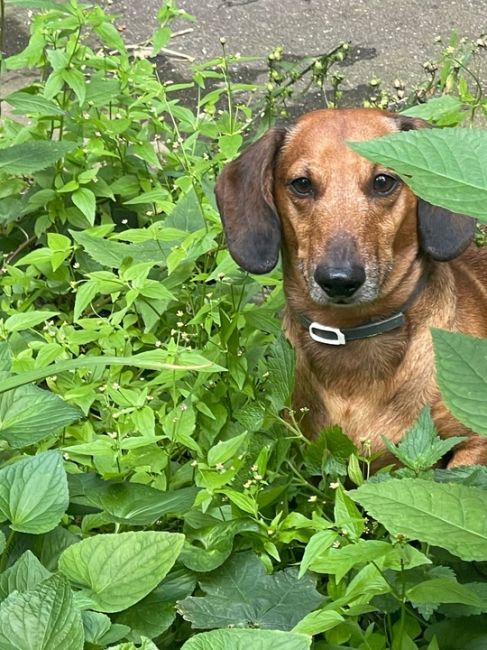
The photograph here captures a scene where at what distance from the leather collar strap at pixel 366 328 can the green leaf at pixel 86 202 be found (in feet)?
2.84

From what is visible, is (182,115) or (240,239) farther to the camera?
(182,115)

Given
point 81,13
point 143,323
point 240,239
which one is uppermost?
point 81,13

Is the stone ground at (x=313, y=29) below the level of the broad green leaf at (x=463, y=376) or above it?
below

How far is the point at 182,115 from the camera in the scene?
343 centimetres

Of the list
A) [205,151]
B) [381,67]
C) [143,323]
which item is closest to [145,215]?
[205,151]

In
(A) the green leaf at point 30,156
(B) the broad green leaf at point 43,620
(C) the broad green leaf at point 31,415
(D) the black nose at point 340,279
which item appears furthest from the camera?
(A) the green leaf at point 30,156

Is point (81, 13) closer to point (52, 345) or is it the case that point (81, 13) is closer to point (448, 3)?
point (52, 345)

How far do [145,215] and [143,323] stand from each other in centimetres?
54

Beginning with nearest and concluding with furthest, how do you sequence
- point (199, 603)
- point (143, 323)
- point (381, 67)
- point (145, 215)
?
1. point (199, 603)
2. point (143, 323)
3. point (145, 215)
4. point (381, 67)

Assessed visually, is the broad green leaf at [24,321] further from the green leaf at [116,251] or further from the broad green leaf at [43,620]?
the broad green leaf at [43,620]

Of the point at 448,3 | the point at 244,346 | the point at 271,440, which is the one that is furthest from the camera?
the point at 448,3

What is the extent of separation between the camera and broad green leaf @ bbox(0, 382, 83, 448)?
6.60 ft

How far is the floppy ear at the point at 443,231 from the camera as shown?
104 inches

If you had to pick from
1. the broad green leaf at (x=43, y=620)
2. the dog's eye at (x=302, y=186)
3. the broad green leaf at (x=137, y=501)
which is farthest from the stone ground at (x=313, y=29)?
the broad green leaf at (x=43, y=620)
